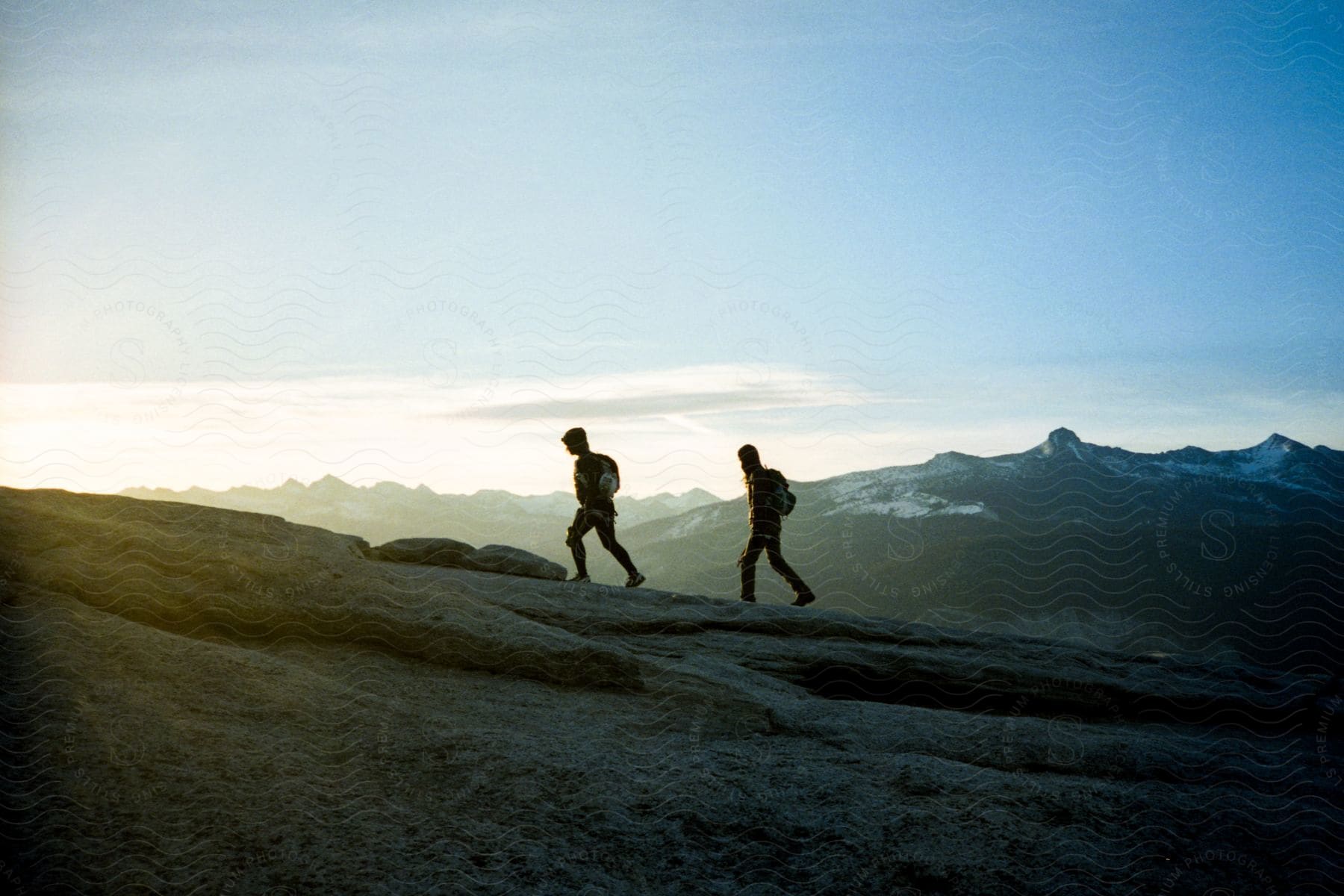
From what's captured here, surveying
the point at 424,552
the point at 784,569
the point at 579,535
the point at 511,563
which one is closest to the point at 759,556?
the point at 784,569

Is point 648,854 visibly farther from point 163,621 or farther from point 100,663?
point 163,621

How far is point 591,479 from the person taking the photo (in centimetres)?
1914

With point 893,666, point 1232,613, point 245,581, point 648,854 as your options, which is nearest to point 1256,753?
point 893,666

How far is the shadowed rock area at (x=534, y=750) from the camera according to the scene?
8023 millimetres

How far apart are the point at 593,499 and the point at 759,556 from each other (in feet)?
12.5

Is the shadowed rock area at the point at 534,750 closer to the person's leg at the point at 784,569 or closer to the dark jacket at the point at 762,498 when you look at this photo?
the person's leg at the point at 784,569

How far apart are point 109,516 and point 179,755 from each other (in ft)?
24.4

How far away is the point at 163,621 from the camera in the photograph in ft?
39.5

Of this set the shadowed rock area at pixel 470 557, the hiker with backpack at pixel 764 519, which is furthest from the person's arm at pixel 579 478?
the hiker with backpack at pixel 764 519

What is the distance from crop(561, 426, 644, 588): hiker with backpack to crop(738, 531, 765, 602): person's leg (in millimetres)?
2256

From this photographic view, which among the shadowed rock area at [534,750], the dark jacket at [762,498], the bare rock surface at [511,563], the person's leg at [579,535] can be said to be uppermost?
the dark jacket at [762,498]

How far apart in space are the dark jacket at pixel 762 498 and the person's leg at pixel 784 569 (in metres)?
0.40

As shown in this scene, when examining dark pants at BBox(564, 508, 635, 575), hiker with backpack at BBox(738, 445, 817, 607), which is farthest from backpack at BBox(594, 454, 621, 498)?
hiker with backpack at BBox(738, 445, 817, 607)

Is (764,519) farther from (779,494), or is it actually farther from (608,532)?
(608,532)
